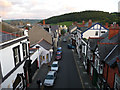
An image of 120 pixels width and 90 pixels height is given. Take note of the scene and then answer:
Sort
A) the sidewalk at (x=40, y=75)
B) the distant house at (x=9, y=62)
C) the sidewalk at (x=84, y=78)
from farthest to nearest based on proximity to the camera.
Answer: the sidewalk at (x=40, y=75) → the sidewalk at (x=84, y=78) → the distant house at (x=9, y=62)

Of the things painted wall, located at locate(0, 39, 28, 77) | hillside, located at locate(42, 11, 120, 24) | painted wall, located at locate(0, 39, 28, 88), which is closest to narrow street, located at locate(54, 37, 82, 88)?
painted wall, located at locate(0, 39, 28, 88)

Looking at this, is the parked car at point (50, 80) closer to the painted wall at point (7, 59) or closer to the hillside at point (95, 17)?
the painted wall at point (7, 59)

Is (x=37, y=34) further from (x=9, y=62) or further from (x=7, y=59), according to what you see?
(x=7, y=59)

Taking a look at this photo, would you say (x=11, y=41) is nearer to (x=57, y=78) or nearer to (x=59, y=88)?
(x=59, y=88)

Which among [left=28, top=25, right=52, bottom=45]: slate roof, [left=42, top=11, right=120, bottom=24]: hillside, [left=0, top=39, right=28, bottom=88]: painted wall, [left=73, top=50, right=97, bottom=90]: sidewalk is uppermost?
[left=42, top=11, right=120, bottom=24]: hillside

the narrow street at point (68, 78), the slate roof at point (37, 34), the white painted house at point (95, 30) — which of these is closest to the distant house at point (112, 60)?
the narrow street at point (68, 78)

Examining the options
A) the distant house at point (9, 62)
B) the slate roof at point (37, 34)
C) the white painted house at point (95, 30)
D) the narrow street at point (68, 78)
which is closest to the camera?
the distant house at point (9, 62)

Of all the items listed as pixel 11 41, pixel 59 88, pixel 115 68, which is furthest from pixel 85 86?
pixel 11 41

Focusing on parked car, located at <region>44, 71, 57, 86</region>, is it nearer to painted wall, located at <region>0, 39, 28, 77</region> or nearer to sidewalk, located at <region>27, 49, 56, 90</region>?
sidewalk, located at <region>27, 49, 56, 90</region>

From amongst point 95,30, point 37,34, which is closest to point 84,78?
point 95,30

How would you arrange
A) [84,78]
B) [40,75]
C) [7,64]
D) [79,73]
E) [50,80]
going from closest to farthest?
[7,64] → [50,80] → [84,78] → [40,75] → [79,73]

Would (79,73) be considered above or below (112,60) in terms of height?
below

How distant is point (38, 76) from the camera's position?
20125 mm

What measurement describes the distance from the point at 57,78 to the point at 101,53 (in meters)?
10.3
